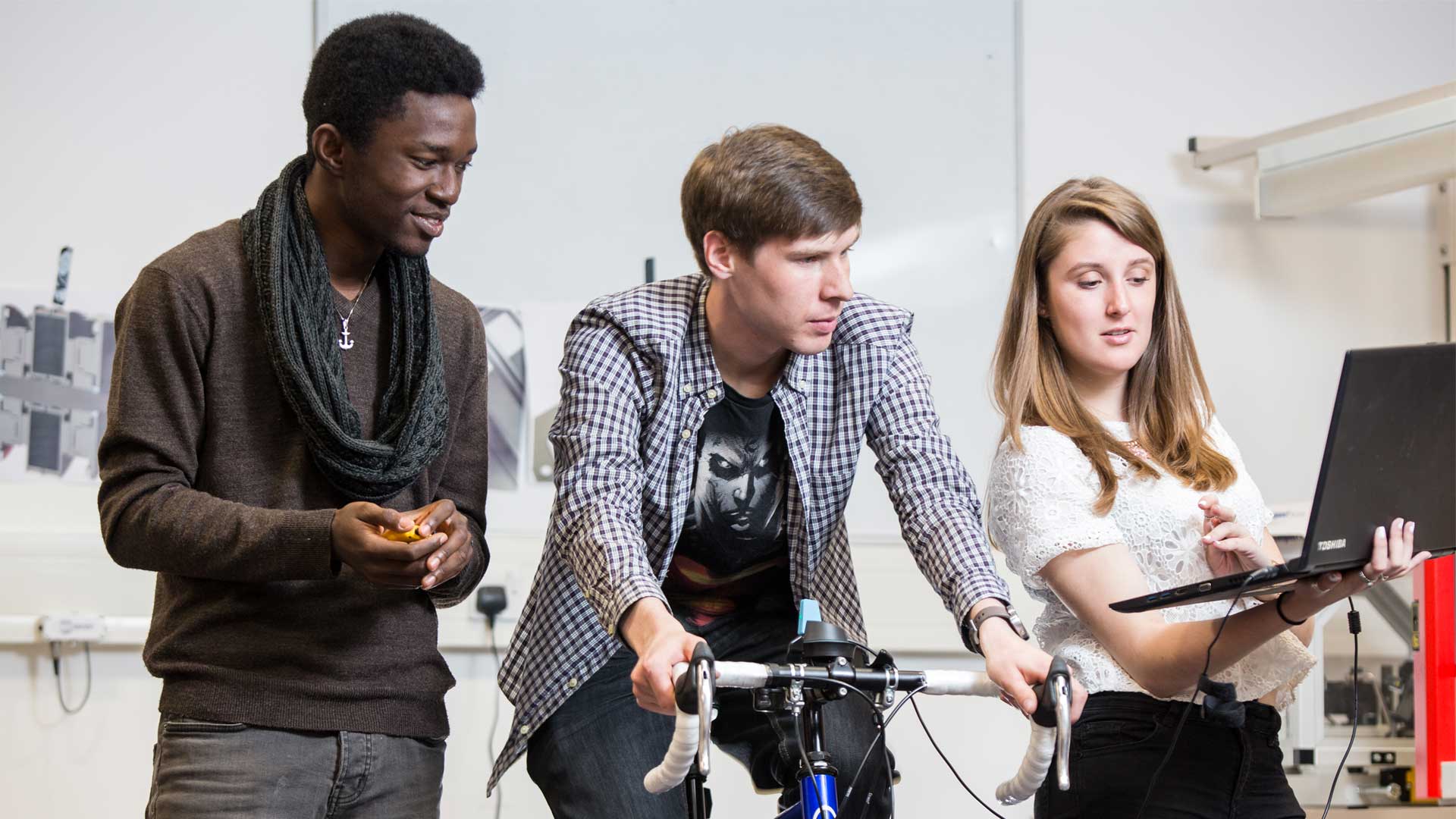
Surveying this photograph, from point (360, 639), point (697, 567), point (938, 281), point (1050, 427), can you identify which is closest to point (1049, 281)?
point (1050, 427)

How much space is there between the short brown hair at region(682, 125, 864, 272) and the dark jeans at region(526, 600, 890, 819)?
53 cm

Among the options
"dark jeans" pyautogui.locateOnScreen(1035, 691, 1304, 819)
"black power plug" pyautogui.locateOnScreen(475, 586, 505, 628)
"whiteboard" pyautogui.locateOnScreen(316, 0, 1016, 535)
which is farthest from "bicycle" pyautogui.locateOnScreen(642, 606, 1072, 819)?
"whiteboard" pyautogui.locateOnScreen(316, 0, 1016, 535)

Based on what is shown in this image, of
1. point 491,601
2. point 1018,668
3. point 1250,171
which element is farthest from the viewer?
point 1250,171

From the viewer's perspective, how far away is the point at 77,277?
10.0 ft

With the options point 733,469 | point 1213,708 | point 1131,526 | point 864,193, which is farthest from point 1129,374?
point 864,193

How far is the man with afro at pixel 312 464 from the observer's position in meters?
1.56

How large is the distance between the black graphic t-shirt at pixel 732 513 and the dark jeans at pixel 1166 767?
0.47 metres

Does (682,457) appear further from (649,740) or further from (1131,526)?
(1131,526)

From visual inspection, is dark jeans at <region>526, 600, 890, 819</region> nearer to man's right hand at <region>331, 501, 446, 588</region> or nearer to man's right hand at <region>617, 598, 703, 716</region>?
man's right hand at <region>617, 598, 703, 716</region>

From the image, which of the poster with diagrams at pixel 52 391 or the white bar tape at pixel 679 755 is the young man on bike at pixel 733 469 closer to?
the white bar tape at pixel 679 755

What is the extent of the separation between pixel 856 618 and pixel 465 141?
33.8 inches

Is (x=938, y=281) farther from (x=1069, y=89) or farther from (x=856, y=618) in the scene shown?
(x=856, y=618)

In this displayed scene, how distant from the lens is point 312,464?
1689 mm

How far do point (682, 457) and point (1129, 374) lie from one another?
2.34 ft
